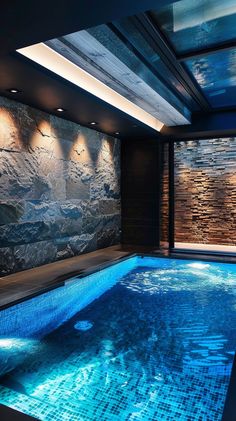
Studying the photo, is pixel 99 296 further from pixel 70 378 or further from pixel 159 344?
pixel 70 378

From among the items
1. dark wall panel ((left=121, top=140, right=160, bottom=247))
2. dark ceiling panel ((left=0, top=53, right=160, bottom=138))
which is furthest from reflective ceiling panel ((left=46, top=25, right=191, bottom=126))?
dark wall panel ((left=121, top=140, right=160, bottom=247))

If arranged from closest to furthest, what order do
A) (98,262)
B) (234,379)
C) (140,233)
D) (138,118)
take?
1. (234,379)
2. (98,262)
3. (138,118)
4. (140,233)

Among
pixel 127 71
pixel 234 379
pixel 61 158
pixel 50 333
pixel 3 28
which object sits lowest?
pixel 50 333

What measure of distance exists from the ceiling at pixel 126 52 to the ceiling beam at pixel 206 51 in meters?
0.01

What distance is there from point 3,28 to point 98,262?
349cm

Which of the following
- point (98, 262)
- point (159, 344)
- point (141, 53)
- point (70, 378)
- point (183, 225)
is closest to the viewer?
point (70, 378)

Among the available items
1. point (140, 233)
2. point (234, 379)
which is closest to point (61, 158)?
point (140, 233)

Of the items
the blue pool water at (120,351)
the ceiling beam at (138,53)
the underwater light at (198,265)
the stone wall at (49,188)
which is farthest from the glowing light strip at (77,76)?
the underwater light at (198,265)

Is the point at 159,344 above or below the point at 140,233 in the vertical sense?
below

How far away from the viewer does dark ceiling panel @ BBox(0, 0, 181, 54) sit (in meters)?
2.05

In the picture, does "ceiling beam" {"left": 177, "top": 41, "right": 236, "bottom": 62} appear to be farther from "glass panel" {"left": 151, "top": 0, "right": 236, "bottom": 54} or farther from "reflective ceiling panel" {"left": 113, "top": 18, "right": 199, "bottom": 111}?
"reflective ceiling panel" {"left": 113, "top": 18, "right": 199, "bottom": 111}

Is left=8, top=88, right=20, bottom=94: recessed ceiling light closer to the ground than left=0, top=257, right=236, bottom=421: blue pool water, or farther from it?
farther from it

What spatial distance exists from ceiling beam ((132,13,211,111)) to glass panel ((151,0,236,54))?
2.6 inches

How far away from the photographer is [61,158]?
527cm
